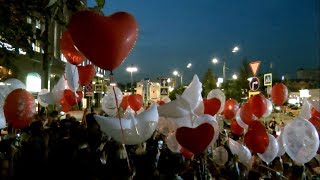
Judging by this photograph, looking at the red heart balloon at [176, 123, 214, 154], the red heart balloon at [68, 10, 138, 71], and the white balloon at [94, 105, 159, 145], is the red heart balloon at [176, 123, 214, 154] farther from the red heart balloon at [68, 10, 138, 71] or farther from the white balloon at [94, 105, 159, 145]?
the red heart balloon at [68, 10, 138, 71]

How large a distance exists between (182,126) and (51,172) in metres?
2.06

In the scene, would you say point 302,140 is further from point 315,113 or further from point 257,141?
point 315,113

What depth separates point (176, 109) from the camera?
5453mm

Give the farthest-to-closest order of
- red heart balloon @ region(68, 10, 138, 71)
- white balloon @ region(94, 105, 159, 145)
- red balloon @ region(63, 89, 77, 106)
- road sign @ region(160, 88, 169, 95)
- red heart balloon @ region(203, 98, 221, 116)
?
road sign @ region(160, 88, 169, 95) < red balloon @ region(63, 89, 77, 106) < red heart balloon @ region(203, 98, 221, 116) < white balloon @ region(94, 105, 159, 145) < red heart balloon @ region(68, 10, 138, 71)

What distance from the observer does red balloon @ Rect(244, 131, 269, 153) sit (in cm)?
670

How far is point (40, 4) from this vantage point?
454 cm

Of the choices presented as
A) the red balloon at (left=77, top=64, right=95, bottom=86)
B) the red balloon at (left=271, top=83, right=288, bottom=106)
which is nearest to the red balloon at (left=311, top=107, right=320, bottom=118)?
the red balloon at (left=271, top=83, right=288, bottom=106)

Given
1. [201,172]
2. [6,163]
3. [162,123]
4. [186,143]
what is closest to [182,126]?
[186,143]

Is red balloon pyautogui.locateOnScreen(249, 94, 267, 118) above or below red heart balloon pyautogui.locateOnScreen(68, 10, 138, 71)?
below

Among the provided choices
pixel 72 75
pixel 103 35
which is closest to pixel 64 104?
pixel 72 75

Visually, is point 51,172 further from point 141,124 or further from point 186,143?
point 186,143

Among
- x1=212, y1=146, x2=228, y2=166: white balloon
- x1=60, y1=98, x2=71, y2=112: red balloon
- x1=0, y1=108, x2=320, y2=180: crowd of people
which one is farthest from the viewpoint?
x1=60, y1=98, x2=71, y2=112: red balloon

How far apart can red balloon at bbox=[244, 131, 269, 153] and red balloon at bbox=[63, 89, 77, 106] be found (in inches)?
164

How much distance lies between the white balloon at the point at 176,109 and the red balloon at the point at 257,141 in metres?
1.81
